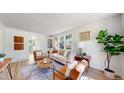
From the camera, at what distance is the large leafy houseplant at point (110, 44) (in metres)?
1.83

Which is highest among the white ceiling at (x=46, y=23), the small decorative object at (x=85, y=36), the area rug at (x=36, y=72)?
the white ceiling at (x=46, y=23)

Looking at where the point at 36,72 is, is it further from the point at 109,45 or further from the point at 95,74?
the point at 109,45

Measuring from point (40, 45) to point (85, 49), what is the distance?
1230 millimetres

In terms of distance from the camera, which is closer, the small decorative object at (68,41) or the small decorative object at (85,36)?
the small decorative object at (85,36)

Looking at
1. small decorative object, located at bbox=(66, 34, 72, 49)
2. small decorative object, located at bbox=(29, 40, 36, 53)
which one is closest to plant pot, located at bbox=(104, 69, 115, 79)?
small decorative object, located at bbox=(66, 34, 72, 49)

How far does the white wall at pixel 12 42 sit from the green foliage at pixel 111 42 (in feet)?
4.77

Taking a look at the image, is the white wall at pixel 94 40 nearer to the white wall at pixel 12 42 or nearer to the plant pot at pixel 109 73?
the plant pot at pixel 109 73

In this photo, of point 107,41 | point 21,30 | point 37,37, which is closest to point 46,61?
point 37,37

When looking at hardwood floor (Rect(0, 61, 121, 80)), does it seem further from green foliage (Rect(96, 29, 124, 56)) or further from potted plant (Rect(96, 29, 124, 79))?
green foliage (Rect(96, 29, 124, 56))

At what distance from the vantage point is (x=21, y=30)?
2.05m

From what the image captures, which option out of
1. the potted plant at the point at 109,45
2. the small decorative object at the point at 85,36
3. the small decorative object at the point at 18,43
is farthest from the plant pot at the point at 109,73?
the small decorative object at the point at 18,43

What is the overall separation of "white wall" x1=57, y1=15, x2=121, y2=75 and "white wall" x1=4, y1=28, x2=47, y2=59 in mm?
857

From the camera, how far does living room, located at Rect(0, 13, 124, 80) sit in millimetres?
1808

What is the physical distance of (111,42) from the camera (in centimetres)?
202
